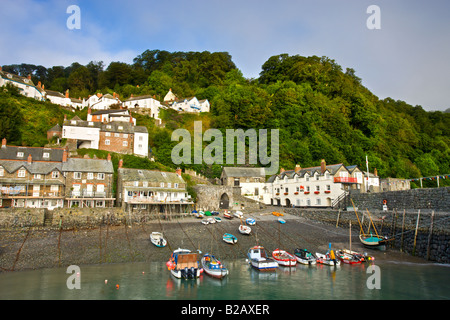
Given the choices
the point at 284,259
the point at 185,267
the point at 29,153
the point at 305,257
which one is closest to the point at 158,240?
the point at 185,267

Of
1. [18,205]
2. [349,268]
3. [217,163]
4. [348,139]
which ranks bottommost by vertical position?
[349,268]

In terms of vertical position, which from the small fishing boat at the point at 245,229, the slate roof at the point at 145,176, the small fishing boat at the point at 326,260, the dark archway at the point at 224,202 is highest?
the slate roof at the point at 145,176

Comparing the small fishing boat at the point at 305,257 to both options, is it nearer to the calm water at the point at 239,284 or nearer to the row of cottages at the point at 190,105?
the calm water at the point at 239,284

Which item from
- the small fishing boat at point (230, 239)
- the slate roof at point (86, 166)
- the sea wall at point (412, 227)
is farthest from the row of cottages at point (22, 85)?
the sea wall at point (412, 227)

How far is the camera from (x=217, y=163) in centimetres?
6322

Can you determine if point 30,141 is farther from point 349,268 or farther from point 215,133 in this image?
point 349,268

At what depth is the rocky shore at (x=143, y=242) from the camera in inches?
1156

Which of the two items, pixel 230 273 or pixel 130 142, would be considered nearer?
pixel 230 273

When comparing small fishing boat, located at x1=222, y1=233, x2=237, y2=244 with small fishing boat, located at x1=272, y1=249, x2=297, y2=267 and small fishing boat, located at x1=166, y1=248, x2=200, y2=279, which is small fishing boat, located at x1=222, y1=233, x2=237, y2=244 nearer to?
small fishing boat, located at x1=272, y1=249, x2=297, y2=267

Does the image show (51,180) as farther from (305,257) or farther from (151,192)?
(305,257)

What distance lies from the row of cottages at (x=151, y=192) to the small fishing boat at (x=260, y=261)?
17770 mm

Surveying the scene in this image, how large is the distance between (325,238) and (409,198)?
11.4m

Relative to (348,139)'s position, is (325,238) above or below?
below

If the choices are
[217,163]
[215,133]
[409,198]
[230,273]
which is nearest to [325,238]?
[409,198]
